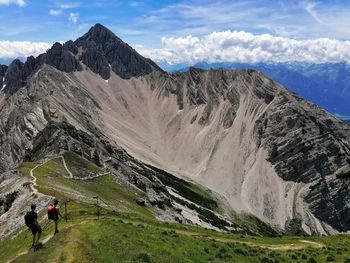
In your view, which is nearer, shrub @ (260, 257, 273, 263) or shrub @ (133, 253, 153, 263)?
shrub @ (133, 253, 153, 263)

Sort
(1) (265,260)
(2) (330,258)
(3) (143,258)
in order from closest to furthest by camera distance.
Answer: (3) (143,258) < (1) (265,260) < (2) (330,258)

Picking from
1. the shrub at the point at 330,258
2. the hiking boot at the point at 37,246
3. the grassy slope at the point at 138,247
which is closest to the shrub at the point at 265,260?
the grassy slope at the point at 138,247

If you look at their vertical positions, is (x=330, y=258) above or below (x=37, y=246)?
below

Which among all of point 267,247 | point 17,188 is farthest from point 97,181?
point 267,247

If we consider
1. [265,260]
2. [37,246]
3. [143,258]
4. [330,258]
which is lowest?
[330,258]

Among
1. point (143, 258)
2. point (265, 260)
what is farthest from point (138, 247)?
point (265, 260)

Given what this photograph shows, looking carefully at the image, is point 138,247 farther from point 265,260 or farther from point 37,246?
point 265,260

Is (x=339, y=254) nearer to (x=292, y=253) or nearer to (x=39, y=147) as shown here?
(x=292, y=253)

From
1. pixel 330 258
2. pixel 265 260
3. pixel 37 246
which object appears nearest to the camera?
pixel 37 246

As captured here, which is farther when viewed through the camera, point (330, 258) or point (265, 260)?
point (330, 258)

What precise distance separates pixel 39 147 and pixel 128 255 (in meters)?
121

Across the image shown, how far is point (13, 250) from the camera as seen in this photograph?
43.6 m

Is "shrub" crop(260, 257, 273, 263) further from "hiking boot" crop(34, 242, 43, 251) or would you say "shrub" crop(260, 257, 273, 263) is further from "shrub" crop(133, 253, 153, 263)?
"hiking boot" crop(34, 242, 43, 251)

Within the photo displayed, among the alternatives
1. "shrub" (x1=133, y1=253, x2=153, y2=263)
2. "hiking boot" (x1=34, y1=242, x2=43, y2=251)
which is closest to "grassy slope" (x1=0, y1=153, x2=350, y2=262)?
"shrub" (x1=133, y1=253, x2=153, y2=263)
